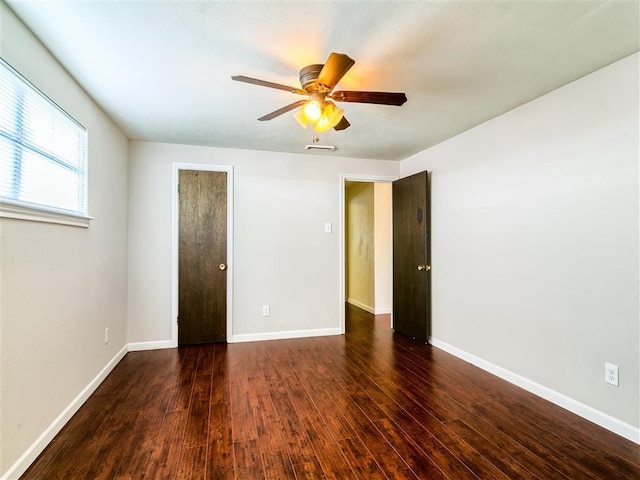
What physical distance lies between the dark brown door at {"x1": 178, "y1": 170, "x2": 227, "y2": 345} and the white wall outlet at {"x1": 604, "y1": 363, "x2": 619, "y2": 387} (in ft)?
11.4

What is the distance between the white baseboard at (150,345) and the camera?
3509mm

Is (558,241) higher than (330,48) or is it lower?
Result: lower

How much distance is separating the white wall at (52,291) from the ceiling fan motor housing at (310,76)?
148cm

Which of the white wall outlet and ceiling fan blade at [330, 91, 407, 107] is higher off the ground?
ceiling fan blade at [330, 91, 407, 107]

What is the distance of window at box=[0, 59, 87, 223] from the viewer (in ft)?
5.15

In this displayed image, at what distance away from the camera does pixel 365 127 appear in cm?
310

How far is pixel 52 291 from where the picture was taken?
195 centimetres

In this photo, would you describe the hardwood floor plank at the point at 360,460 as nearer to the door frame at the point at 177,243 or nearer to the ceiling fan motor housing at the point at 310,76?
the ceiling fan motor housing at the point at 310,76

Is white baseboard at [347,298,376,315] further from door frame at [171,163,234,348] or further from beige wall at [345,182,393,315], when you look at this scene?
door frame at [171,163,234,348]

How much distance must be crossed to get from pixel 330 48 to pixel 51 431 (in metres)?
2.83

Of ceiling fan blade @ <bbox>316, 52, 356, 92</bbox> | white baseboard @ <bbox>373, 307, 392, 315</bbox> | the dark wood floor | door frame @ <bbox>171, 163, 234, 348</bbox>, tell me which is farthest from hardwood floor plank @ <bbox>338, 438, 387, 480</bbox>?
white baseboard @ <bbox>373, 307, 392, 315</bbox>

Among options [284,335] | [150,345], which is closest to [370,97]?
[284,335]

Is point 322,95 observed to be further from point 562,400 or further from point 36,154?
point 562,400

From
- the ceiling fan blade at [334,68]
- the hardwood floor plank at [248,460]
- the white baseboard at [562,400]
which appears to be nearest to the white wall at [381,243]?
the white baseboard at [562,400]
